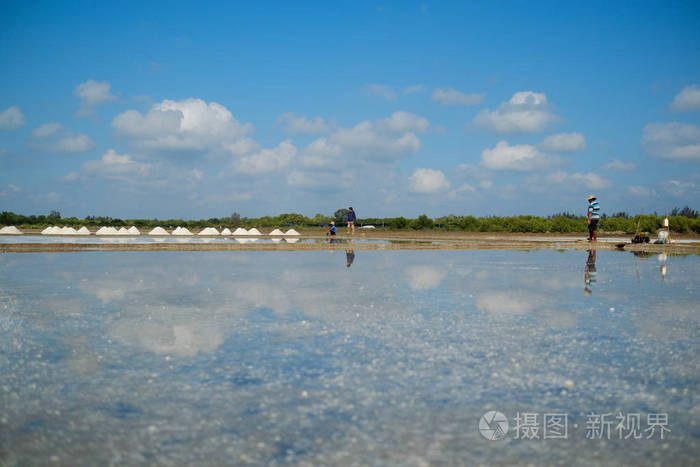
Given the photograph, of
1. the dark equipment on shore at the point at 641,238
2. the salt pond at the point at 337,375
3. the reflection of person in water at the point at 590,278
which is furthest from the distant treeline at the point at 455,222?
the salt pond at the point at 337,375

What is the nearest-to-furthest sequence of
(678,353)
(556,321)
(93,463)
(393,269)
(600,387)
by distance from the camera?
1. (93,463)
2. (600,387)
3. (678,353)
4. (556,321)
5. (393,269)

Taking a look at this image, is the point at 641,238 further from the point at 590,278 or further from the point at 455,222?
the point at 455,222

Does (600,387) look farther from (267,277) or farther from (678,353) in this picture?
(267,277)

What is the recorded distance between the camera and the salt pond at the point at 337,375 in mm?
2562

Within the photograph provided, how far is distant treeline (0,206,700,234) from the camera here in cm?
3922

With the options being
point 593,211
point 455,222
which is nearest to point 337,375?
point 593,211

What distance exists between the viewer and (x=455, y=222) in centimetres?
4819

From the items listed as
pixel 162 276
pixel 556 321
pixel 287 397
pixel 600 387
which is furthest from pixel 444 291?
pixel 162 276

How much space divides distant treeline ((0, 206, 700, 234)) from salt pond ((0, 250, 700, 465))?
20.3 meters

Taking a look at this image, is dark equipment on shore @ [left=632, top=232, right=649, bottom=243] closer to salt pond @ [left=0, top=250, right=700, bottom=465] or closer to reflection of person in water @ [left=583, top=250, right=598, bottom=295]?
reflection of person in water @ [left=583, top=250, right=598, bottom=295]

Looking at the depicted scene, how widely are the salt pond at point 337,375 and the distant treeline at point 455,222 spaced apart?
66.7 ft

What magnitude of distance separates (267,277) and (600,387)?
6.88 metres

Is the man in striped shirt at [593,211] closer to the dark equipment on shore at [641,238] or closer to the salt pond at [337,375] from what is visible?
the dark equipment on shore at [641,238]

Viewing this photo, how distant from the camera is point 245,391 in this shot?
3248 mm
